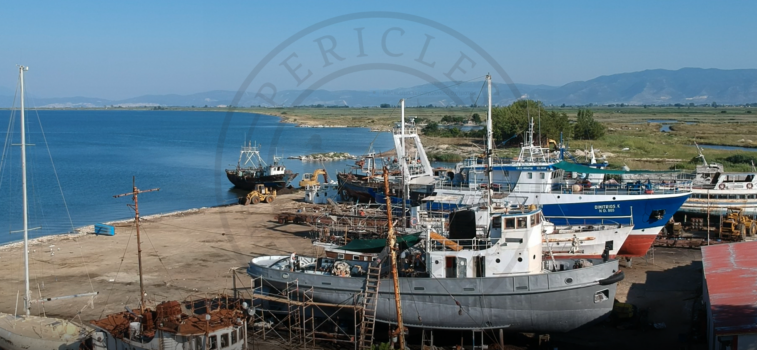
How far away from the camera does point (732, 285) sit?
59.1 feet

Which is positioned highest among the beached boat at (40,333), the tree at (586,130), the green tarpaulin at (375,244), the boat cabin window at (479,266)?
the tree at (586,130)

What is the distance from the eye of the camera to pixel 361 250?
20797 mm

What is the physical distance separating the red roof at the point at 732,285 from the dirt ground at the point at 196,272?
161 cm

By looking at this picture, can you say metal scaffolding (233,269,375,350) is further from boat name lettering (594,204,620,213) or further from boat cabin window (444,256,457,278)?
boat name lettering (594,204,620,213)

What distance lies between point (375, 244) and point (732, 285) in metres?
10.3

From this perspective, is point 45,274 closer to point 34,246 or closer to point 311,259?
point 34,246

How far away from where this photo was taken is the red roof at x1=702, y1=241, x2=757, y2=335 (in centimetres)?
1462

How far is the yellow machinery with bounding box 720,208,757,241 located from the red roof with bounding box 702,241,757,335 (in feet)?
22.6

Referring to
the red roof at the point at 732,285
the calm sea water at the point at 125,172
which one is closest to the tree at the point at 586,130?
the calm sea water at the point at 125,172

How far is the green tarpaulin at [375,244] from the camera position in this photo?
20500 millimetres

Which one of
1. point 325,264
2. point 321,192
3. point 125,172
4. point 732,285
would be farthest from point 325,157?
point 732,285

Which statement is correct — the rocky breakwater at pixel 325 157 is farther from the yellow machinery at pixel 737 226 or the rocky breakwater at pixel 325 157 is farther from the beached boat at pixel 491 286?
the beached boat at pixel 491 286

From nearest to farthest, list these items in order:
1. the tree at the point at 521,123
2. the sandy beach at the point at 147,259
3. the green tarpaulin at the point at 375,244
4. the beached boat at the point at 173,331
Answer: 1. the beached boat at the point at 173,331
2. the green tarpaulin at the point at 375,244
3. the sandy beach at the point at 147,259
4. the tree at the point at 521,123

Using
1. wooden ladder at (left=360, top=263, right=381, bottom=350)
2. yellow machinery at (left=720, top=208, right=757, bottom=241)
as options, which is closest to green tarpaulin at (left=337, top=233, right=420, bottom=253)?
wooden ladder at (left=360, top=263, right=381, bottom=350)
